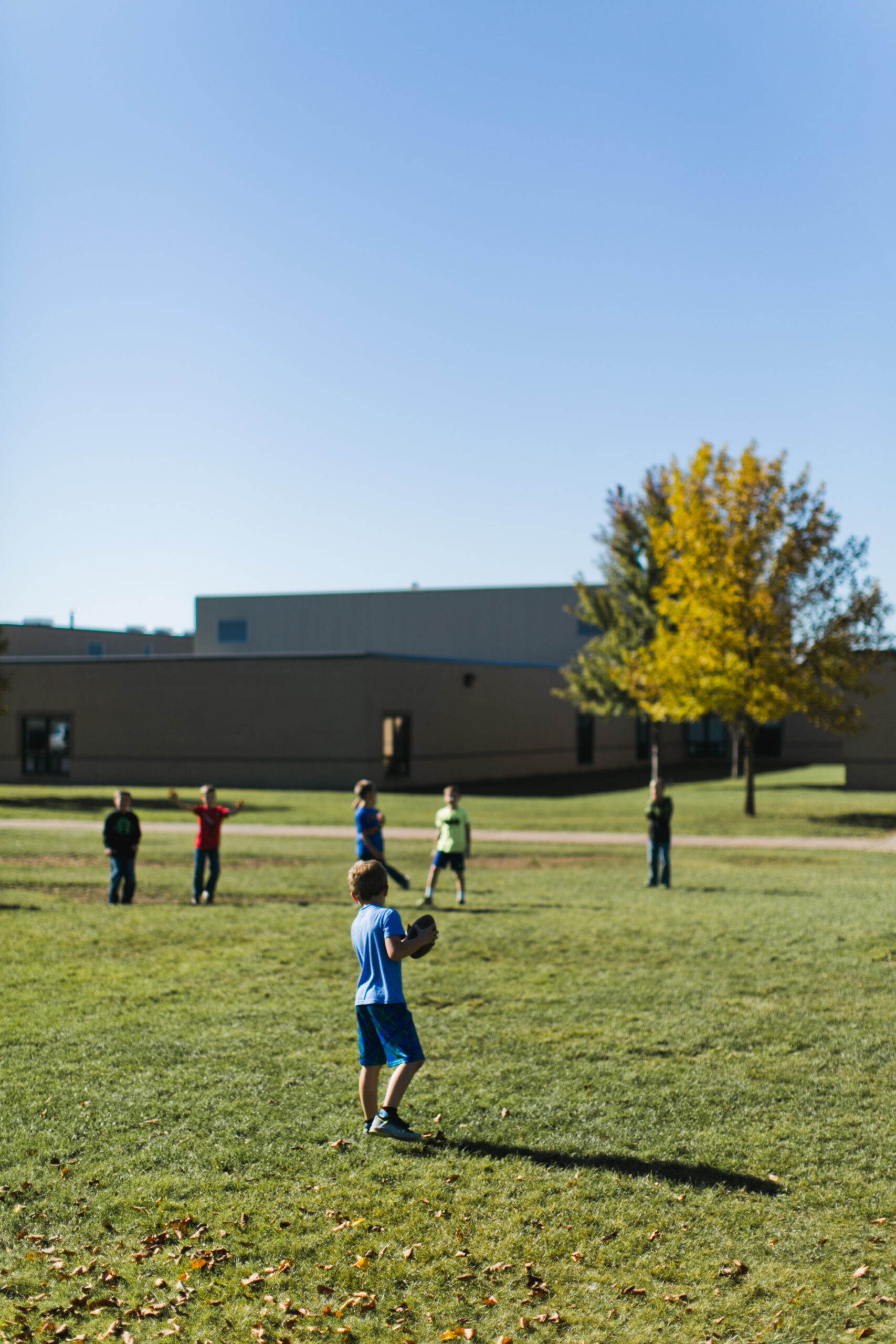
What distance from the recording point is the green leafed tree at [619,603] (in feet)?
140

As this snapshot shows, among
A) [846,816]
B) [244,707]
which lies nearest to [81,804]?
[244,707]

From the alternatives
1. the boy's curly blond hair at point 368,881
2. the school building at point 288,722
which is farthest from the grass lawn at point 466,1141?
the school building at point 288,722

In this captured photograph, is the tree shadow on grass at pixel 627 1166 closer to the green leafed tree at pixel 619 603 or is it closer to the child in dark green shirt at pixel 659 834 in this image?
the child in dark green shirt at pixel 659 834

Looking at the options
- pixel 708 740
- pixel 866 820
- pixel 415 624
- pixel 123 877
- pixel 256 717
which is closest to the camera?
pixel 123 877

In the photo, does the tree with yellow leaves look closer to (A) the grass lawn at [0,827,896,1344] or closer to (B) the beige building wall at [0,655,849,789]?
Answer: (B) the beige building wall at [0,655,849,789]

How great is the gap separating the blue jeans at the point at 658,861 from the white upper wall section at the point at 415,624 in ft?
112

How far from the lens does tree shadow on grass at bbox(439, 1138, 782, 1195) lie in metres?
6.25

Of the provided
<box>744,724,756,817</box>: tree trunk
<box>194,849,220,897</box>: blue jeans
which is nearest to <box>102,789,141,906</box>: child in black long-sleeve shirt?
<box>194,849,220,897</box>: blue jeans

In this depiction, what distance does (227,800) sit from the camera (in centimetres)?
3303

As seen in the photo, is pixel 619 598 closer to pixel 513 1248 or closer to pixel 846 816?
pixel 846 816

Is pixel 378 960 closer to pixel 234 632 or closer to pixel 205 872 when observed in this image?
pixel 205 872

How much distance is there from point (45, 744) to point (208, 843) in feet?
87.2

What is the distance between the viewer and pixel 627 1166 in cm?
650

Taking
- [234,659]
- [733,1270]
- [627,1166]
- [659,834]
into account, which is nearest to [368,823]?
[659,834]
